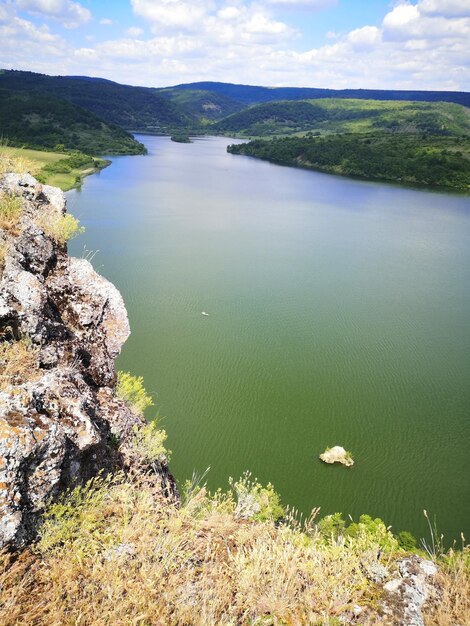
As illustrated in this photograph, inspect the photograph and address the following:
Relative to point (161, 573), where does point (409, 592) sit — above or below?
below

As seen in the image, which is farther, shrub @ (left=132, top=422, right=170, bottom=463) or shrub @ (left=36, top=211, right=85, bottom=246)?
shrub @ (left=36, top=211, right=85, bottom=246)

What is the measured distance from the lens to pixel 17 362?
4.37m

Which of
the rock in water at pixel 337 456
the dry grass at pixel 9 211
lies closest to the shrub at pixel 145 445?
the dry grass at pixel 9 211

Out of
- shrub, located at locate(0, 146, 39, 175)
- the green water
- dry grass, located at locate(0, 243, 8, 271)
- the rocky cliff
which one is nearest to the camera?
the rocky cliff

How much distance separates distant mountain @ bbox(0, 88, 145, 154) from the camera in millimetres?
88312

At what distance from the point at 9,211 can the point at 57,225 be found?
30.7 inches

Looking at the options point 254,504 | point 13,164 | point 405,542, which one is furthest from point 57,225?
point 405,542

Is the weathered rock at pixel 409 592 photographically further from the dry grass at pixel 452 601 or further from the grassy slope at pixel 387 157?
the grassy slope at pixel 387 157

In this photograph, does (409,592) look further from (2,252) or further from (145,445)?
(2,252)

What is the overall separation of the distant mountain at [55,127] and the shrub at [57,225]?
280 feet

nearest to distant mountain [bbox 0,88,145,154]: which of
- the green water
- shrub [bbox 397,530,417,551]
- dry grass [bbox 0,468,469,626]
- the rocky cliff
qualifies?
the green water

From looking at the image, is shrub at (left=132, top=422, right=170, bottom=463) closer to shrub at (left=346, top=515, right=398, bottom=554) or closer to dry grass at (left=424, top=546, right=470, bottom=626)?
shrub at (left=346, top=515, right=398, bottom=554)

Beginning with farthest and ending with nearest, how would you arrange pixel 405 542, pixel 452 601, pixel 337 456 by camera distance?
pixel 337 456 < pixel 405 542 < pixel 452 601

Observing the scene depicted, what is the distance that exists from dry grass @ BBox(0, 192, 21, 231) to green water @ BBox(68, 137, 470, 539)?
8.99 meters
